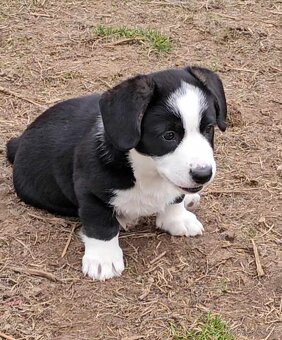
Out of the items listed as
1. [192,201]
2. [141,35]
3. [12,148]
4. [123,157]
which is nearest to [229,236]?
[192,201]

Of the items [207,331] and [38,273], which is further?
[38,273]

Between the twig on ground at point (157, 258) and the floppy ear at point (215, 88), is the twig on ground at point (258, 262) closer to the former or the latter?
the twig on ground at point (157, 258)

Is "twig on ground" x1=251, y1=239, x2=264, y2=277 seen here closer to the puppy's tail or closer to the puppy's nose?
the puppy's nose

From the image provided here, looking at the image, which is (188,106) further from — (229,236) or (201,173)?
(229,236)

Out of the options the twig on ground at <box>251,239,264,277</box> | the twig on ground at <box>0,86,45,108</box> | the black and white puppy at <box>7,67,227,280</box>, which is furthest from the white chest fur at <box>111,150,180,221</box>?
the twig on ground at <box>0,86,45,108</box>

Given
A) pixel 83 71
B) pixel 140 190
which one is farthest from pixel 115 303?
pixel 83 71
